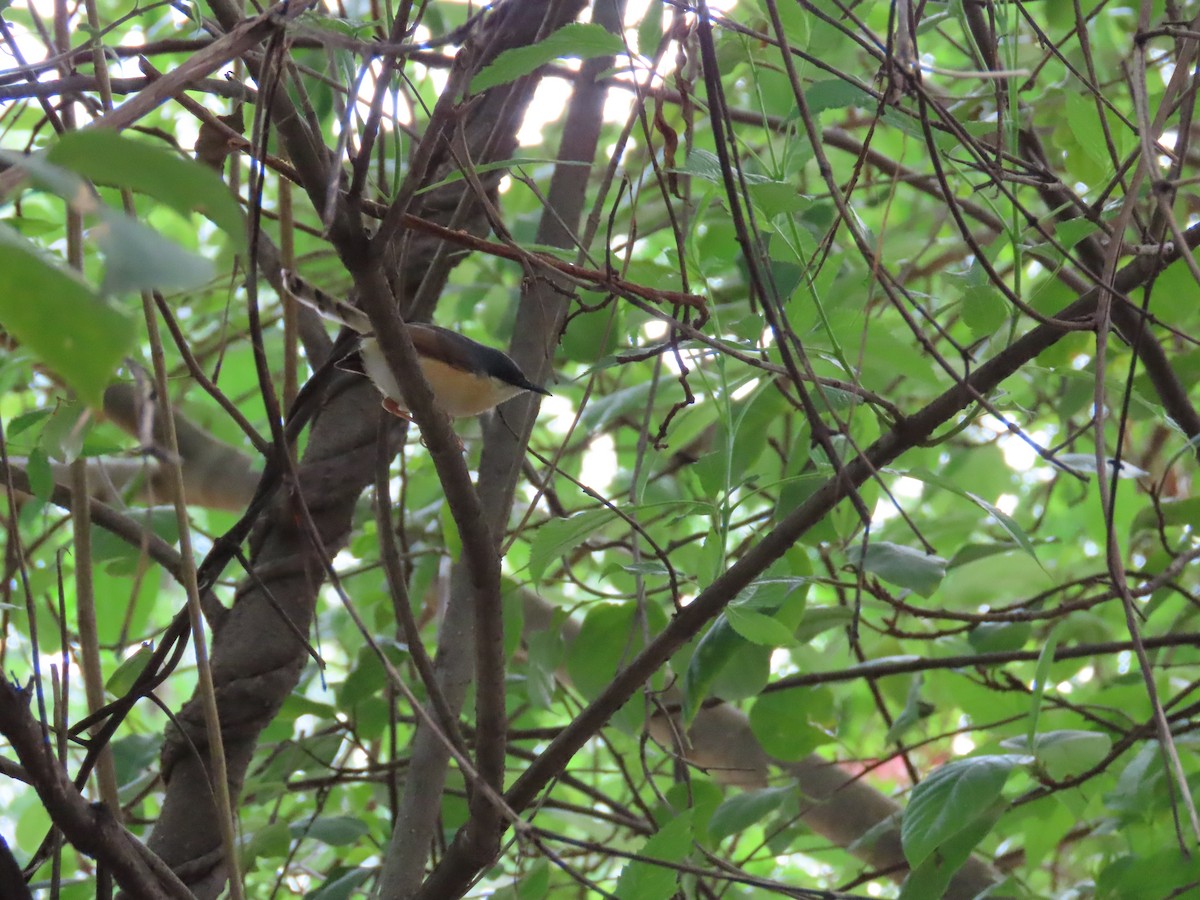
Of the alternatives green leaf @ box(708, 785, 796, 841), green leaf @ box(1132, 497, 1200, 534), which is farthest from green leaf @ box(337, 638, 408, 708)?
green leaf @ box(1132, 497, 1200, 534)

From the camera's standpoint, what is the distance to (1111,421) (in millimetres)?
2410

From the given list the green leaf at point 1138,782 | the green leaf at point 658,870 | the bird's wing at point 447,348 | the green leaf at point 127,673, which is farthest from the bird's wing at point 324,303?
the green leaf at point 1138,782

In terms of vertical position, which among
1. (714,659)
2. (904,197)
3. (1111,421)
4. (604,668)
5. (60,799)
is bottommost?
(60,799)

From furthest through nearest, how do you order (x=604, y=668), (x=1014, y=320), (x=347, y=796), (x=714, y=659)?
1. (x=347, y=796)
2. (x=604, y=668)
3. (x=714, y=659)
4. (x=1014, y=320)

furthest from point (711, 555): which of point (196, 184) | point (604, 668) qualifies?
point (196, 184)

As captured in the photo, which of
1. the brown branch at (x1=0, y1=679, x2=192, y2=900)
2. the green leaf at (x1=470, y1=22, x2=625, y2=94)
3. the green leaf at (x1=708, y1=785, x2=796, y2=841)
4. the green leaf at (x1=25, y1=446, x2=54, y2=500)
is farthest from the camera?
the green leaf at (x1=708, y1=785, x2=796, y2=841)

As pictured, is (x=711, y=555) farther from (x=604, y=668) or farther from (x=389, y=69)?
(x=389, y=69)

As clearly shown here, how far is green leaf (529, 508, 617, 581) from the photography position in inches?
47.6

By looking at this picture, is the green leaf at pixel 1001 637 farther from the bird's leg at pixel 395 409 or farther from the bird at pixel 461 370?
the bird's leg at pixel 395 409

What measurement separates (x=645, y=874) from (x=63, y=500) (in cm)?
109

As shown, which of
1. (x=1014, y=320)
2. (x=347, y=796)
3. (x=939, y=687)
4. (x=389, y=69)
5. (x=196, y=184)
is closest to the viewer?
(x=196, y=184)

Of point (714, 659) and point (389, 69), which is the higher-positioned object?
point (389, 69)

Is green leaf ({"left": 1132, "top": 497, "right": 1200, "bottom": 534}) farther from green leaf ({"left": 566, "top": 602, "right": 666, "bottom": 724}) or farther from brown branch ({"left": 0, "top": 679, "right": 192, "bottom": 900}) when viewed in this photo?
brown branch ({"left": 0, "top": 679, "right": 192, "bottom": 900})

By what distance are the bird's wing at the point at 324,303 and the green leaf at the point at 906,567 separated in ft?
2.45
